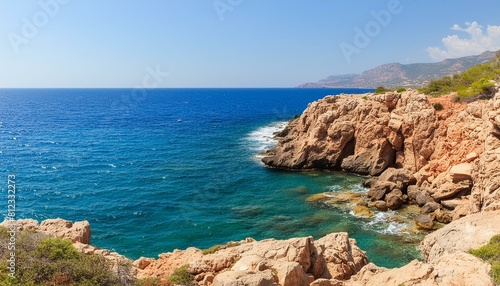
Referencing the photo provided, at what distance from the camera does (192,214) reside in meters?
35.3

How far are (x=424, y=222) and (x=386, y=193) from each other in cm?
639

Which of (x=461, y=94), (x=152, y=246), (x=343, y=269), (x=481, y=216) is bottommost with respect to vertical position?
(x=152, y=246)

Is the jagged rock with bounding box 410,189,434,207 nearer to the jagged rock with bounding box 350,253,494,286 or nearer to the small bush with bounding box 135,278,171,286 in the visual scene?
the jagged rock with bounding box 350,253,494,286

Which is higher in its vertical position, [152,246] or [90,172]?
[90,172]

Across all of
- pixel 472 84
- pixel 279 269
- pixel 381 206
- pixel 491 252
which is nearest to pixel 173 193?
pixel 381 206

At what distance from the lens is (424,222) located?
1240 inches

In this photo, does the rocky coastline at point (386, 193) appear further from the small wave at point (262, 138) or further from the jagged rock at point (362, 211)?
the small wave at point (262, 138)

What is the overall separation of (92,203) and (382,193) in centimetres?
3145

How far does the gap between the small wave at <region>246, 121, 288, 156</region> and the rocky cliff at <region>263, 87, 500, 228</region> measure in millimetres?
6773

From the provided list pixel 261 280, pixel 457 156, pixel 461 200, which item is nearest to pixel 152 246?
pixel 261 280

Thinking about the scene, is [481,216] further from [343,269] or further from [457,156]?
[457,156]

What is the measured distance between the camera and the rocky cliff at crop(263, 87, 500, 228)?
30.5m

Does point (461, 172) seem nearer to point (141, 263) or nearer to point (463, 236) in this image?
point (463, 236)

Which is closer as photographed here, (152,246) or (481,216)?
(481,216)
